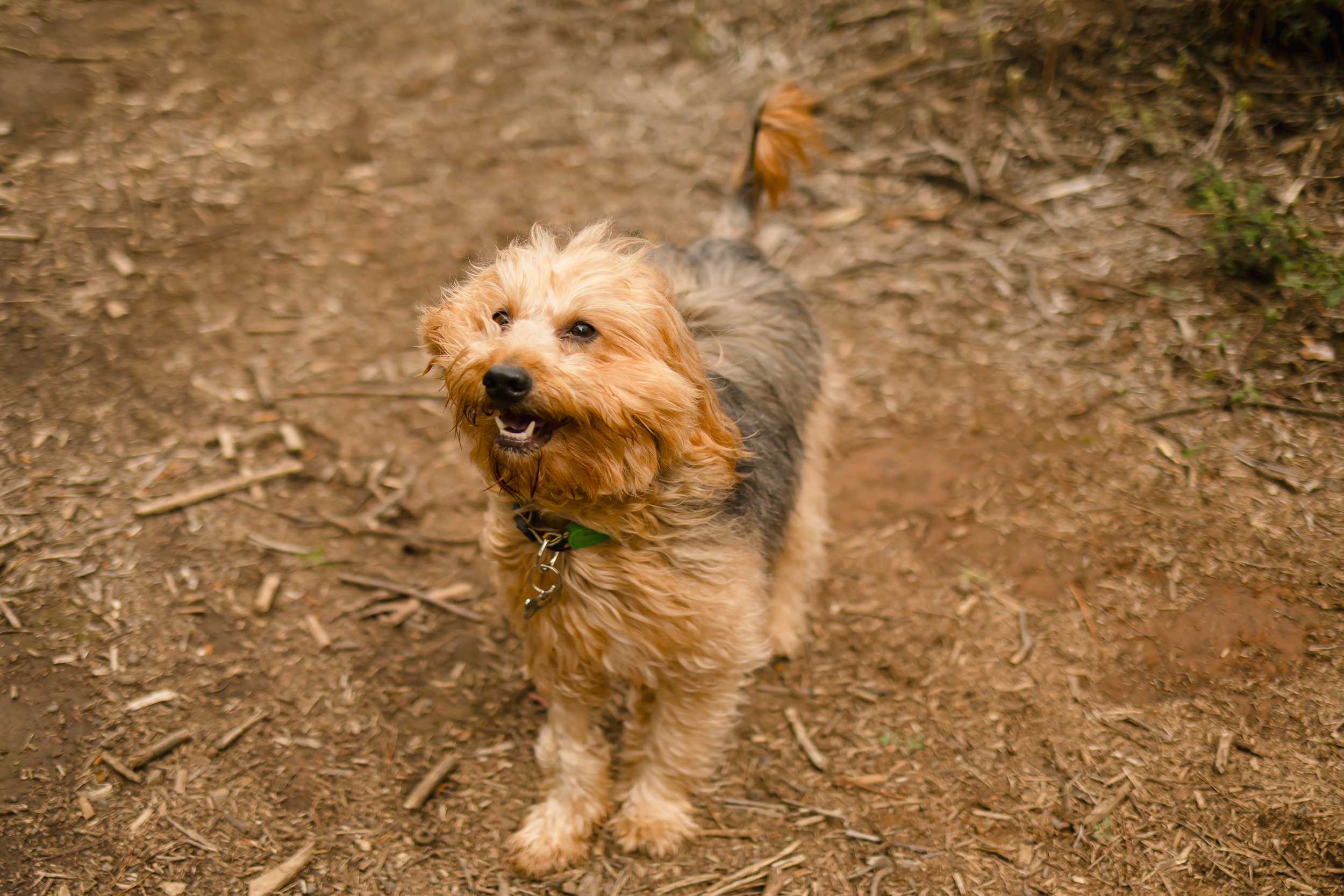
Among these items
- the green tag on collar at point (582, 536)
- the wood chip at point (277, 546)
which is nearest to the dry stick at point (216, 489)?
the wood chip at point (277, 546)

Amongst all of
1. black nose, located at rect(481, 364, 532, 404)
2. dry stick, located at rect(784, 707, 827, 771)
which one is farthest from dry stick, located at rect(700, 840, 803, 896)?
black nose, located at rect(481, 364, 532, 404)

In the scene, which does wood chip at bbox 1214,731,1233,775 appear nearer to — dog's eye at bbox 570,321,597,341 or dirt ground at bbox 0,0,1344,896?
dirt ground at bbox 0,0,1344,896

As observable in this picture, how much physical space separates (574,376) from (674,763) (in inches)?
62.8

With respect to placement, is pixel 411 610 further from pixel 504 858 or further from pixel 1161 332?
pixel 1161 332

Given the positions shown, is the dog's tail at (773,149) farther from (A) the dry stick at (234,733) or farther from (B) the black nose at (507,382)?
(A) the dry stick at (234,733)

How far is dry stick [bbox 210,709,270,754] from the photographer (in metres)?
3.09

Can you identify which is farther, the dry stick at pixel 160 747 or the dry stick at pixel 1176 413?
the dry stick at pixel 1176 413

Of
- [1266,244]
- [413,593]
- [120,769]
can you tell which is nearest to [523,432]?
[413,593]

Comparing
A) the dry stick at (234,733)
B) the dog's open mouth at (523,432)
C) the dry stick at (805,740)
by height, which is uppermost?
the dog's open mouth at (523,432)

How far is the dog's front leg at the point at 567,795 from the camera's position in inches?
118

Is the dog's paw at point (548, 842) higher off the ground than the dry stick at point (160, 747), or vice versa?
the dry stick at point (160, 747)

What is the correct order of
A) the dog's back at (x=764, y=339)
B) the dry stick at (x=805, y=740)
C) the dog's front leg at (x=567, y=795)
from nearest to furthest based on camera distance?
the dog's back at (x=764, y=339)
the dog's front leg at (x=567, y=795)
the dry stick at (x=805, y=740)

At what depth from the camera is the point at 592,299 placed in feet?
7.71

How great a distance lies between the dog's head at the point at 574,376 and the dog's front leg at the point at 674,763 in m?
0.94
